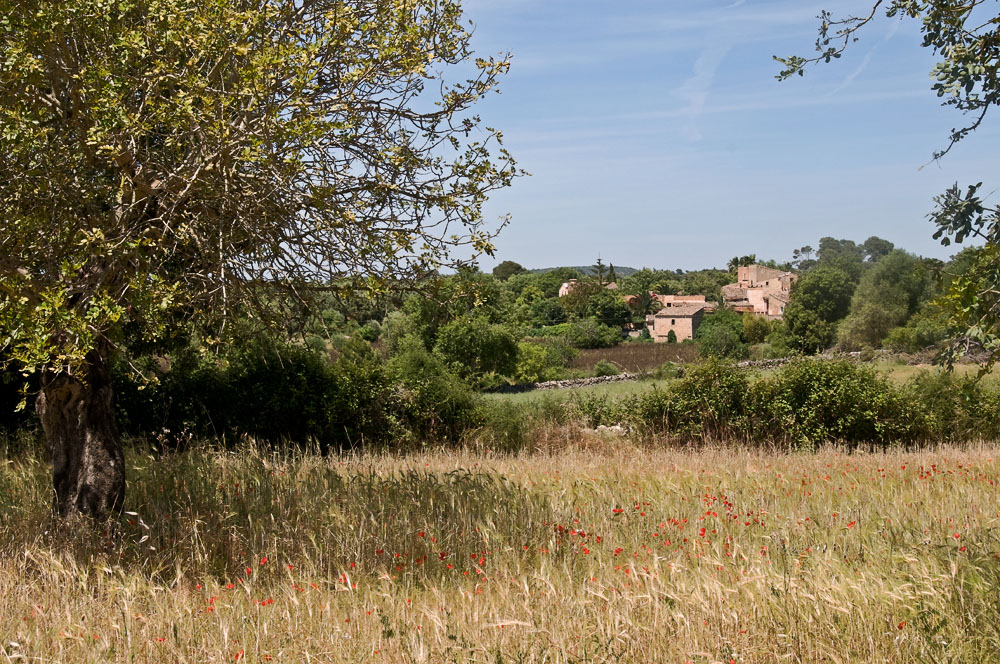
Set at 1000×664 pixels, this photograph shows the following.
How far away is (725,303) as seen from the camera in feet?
367

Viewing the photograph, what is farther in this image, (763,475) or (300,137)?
(763,475)

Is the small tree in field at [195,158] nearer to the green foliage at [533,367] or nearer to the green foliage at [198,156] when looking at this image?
the green foliage at [198,156]

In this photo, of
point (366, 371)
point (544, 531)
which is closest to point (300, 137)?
point (544, 531)

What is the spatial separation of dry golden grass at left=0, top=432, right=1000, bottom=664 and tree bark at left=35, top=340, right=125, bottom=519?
298 mm

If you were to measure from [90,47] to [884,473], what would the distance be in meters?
10.2

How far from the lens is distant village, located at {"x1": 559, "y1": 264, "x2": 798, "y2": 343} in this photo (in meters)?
89.1

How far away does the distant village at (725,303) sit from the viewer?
8906cm

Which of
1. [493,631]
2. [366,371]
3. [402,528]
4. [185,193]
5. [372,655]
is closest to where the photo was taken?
[372,655]

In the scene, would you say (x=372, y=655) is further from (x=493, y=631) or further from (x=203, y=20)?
(x=203, y=20)

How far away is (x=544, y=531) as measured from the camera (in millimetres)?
7043

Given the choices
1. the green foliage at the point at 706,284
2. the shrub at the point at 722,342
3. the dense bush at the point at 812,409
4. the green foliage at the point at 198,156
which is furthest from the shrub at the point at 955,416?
the green foliage at the point at 706,284

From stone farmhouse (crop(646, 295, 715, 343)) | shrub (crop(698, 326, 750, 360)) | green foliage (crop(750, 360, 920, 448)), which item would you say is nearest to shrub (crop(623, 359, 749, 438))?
green foliage (crop(750, 360, 920, 448))

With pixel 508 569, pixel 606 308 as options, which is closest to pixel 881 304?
pixel 606 308

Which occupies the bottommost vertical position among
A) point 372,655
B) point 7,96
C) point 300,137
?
point 372,655
